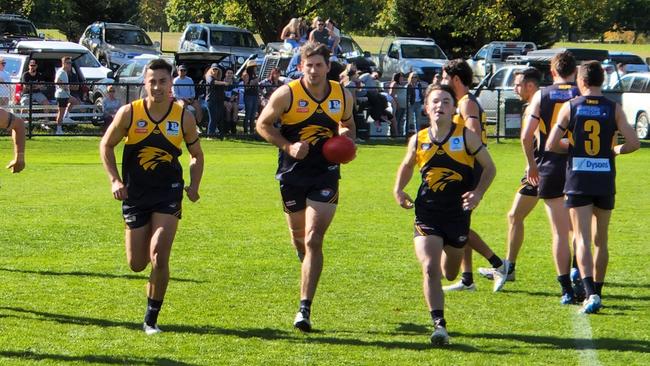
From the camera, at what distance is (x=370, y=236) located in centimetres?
1329

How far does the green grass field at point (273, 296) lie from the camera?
7648 millimetres

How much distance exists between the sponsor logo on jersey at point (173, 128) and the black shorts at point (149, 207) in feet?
1.33

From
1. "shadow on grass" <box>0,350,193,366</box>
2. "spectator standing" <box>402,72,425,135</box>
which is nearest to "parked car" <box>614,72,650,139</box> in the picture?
"spectator standing" <box>402,72,425,135</box>

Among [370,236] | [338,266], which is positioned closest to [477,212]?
[370,236]

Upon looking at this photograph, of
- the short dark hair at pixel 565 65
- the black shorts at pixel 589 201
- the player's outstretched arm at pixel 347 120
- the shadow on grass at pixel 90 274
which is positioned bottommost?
the shadow on grass at pixel 90 274

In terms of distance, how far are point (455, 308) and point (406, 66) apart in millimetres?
34139

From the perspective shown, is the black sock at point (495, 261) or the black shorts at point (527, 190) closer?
the black shorts at point (527, 190)

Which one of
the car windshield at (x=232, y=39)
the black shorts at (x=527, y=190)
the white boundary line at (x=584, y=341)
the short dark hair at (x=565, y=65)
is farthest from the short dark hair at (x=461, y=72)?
the car windshield at (x=232, y=39)

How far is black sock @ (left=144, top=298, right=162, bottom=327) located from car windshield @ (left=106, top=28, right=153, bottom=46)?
1402 inches

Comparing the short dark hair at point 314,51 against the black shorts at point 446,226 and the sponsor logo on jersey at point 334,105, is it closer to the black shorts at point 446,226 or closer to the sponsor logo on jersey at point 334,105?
the sponsor logo on jersey at point 334,105

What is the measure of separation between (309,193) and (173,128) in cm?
112

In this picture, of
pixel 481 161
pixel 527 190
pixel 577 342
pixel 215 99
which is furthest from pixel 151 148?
pixel 215 99

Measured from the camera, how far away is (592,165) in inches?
348

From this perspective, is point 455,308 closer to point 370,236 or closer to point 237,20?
point 370,236
